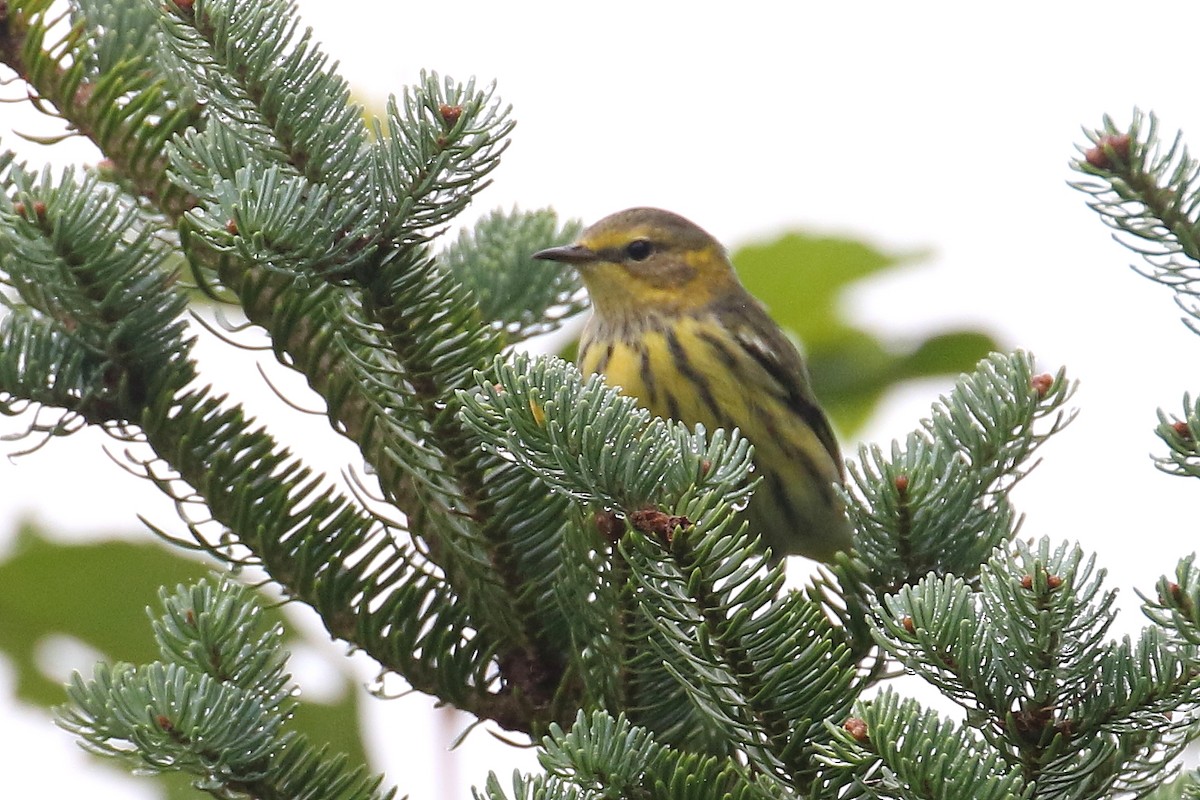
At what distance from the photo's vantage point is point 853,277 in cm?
351

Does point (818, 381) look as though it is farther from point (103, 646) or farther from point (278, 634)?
point (278, 634)

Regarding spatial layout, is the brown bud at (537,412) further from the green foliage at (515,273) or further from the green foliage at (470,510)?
the green foliage at (515,273)

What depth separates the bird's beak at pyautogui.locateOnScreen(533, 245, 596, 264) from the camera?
Result: 2932mm

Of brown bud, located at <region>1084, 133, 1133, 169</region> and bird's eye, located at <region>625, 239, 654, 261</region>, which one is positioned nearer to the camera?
brown bud, located at <region>1084, 133, 1133, 169</region>

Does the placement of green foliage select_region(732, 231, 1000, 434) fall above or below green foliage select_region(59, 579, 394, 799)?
above

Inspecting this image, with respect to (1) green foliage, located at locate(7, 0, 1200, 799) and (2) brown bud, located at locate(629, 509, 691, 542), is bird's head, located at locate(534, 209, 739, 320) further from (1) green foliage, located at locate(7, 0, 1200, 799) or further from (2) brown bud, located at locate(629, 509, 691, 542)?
(2) brown bud, located at locate(629, 509, 691, 542)

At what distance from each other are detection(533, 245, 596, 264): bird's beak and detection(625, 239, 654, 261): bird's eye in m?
0.60

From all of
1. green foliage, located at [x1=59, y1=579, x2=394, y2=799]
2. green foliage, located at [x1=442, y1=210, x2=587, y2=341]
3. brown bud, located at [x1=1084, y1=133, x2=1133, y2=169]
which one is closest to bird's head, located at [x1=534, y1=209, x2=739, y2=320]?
green foliage, located at [x1=442, y1=210, x2=587, y2=341]

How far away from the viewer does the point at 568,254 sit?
119 inches

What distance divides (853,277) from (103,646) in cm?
197

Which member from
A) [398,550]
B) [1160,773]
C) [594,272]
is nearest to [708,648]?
[1160,773]

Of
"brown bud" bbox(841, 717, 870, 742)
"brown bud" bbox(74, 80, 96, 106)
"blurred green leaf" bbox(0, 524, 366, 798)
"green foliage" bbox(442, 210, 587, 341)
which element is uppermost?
"green foliage" bbox(442, 210, 587, 341)

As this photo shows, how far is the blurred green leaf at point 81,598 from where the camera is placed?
121 inches

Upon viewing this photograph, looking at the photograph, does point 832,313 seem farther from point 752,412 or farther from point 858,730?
point 858,730
